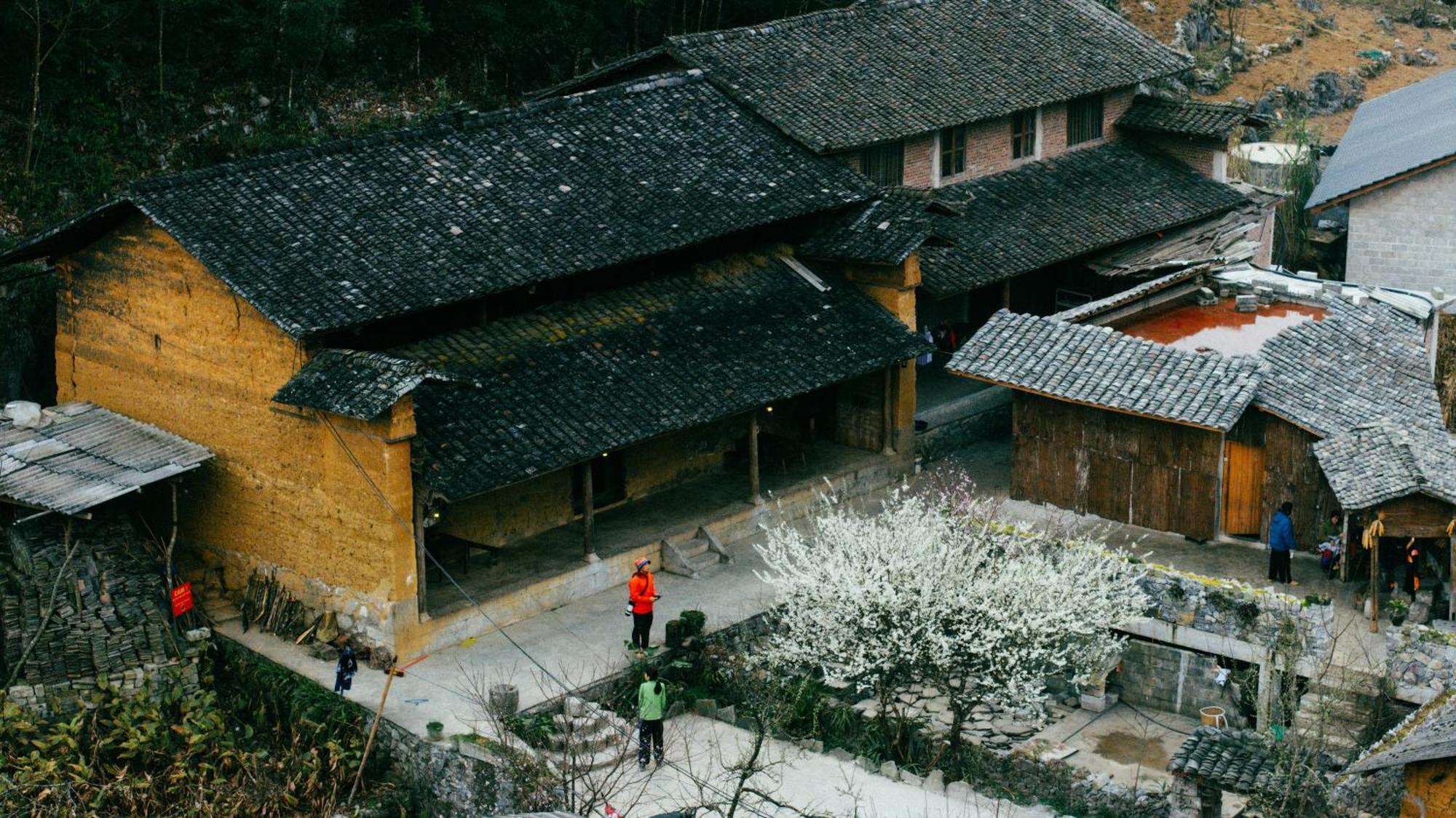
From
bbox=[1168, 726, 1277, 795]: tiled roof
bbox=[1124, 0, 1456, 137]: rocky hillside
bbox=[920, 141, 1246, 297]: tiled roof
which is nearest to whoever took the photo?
bbox=[1168, 726, 1277, 795]: tiled roof

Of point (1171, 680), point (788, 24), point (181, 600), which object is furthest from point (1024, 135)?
point (181, 600)

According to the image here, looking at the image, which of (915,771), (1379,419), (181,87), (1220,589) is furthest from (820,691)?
(181,87)

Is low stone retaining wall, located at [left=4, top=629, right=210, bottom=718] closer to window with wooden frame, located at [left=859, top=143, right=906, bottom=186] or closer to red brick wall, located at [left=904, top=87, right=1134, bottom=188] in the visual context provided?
window with wooden frame, located at [left=859, top=143, right=906, bottom=186]

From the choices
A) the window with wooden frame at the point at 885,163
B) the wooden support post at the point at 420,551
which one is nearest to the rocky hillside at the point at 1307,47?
the window with wooden frame at the point at 885,163

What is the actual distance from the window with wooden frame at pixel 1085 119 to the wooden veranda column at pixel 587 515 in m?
14.5

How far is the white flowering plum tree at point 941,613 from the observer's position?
74.5 feet

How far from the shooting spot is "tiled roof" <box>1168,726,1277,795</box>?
818 inches

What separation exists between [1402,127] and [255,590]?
2680 cm

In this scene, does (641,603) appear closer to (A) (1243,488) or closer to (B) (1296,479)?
(A) (1243,488)

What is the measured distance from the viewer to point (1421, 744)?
19.1 metres

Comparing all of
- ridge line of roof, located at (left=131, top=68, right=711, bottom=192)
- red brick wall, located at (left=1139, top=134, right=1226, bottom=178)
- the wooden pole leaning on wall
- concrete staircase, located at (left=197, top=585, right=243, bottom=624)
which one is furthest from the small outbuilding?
red brick wall, located at (left=1139, top=134, right=1226, bottom=178)

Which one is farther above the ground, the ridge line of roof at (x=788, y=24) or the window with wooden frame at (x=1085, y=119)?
the ridge line of roof at (x=788, y=24)

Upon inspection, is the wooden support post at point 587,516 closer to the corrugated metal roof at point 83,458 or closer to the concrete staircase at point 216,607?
the concrete staircase at point 216,607

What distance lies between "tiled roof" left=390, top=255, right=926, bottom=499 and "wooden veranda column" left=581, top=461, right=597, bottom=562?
1025 mm
